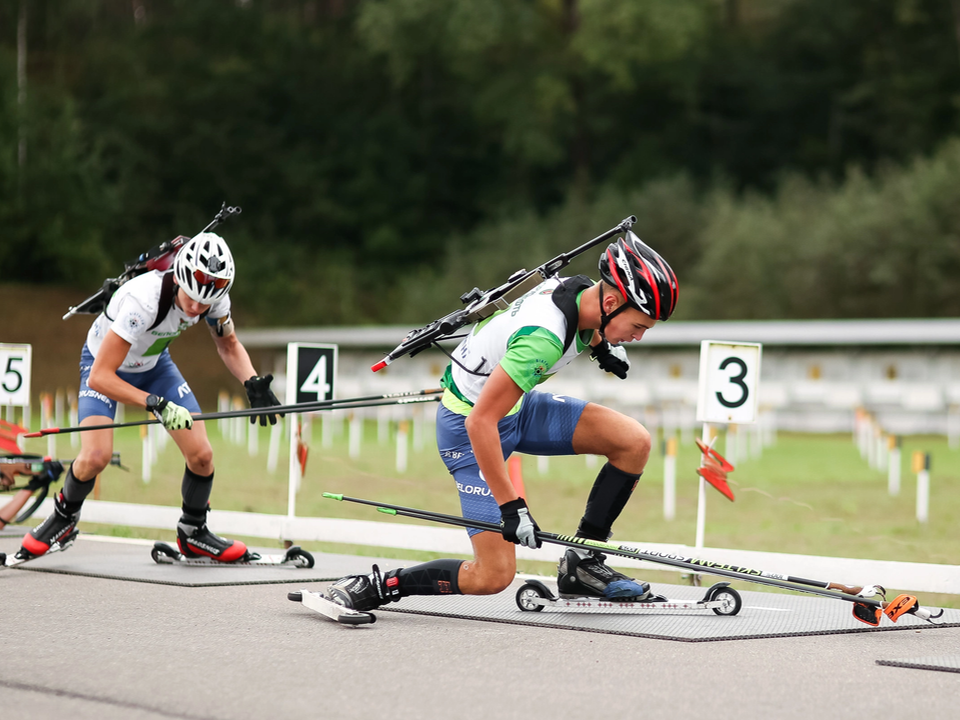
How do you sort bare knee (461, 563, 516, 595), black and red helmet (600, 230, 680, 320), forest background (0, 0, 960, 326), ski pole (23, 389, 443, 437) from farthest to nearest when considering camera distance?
forest background (0, 0, 960, 326) → ski pole (23, 389, 443, 437) → bare knee (461, 563, 516, 595) → black and red helmet (600, 230, 680, 320)

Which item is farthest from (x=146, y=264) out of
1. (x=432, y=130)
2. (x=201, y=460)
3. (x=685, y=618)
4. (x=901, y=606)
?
(x=432, y=130)

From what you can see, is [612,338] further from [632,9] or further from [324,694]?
[632,9]

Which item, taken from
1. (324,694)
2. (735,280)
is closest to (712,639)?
(324,694)

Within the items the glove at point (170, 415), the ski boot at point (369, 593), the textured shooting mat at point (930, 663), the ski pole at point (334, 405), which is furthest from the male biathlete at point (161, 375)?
the textured shooting mat at point (930, 663)

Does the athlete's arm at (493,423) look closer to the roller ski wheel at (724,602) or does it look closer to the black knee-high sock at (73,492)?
the roller ski wheel at (724,602)

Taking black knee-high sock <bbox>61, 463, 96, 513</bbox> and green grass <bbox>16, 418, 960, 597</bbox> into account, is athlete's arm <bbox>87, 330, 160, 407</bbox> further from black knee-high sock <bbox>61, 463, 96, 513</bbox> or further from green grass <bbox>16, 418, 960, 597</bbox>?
green grass <bbox>16, 418, 960, 597</bbox>

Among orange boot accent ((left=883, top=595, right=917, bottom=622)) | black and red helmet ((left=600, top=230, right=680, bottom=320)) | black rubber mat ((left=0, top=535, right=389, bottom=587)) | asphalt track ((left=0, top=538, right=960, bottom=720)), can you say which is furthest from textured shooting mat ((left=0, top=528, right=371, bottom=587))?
orange boot accent ((left=883, top=595, right=917, bottom=622))

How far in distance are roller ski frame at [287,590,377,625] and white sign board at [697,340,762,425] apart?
3.08 meters

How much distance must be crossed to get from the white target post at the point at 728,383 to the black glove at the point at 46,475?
16.1ft

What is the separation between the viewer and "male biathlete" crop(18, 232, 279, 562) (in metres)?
7.31

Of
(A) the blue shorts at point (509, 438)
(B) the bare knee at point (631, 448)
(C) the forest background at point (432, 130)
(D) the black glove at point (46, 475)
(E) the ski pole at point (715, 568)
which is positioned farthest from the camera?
(C) the forest background at point (432, 130)

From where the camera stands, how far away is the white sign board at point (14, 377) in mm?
10633

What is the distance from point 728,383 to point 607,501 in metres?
2.31

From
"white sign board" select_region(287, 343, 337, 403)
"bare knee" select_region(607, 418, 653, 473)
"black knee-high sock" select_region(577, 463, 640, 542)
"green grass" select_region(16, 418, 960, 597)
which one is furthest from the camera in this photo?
"green grass" select_region(16, 418, 960, 597)
